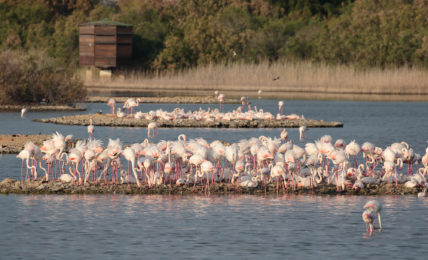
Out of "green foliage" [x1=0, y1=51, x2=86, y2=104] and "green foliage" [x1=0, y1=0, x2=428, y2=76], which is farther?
"green foliage" [x1=0, y1=0, x2=428, y2=76]

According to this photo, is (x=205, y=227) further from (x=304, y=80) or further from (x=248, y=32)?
(x=248, y=32)

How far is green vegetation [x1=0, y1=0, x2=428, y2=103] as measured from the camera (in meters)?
66.7

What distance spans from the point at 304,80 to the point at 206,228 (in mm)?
42556

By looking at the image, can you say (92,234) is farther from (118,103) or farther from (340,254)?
(118,103)

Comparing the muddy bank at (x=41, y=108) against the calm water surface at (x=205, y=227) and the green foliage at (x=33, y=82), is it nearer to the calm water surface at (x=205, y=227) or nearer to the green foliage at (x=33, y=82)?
the green foliage at (x=33, y=82)

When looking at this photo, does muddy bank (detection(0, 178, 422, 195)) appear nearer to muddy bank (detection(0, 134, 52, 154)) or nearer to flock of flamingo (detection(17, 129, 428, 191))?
flock of flamingo (detection(17, 129, 428, 191))

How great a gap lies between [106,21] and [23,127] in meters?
42.0

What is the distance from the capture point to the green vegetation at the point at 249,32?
6669cm

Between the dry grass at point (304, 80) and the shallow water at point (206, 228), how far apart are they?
37.7 m

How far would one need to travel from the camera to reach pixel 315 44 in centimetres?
7131

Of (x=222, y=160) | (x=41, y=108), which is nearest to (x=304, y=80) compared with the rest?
(x=41, y=108)

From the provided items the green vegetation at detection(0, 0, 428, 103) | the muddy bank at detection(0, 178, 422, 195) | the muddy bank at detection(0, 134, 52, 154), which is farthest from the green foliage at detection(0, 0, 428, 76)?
the muddy bank at detection(0, 178, 422, 195)

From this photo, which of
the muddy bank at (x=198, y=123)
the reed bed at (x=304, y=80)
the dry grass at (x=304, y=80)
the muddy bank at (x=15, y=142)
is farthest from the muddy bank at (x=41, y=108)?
the dry grass at (x=304, y=80)

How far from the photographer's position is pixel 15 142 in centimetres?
2523
